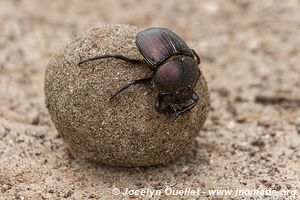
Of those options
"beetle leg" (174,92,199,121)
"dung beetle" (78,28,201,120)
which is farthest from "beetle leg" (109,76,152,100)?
"beetle leg" (174,92,199,121)

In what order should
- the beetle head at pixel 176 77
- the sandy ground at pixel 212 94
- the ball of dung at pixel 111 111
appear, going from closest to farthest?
the beetle head at pixel 176 77 → the ball of dung at pixel 111 111 → the sandy ground at pixel 212 94

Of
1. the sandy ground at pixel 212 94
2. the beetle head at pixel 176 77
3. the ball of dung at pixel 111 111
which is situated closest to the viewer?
the beetle head at pixel 176 77

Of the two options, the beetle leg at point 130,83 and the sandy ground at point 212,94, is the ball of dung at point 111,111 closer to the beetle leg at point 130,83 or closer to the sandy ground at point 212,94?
the beetle leg at point 130,83

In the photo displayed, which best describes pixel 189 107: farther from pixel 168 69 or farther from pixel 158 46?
pixel 158 46

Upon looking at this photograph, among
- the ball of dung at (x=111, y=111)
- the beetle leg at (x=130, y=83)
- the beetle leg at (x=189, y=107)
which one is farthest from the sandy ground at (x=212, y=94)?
the beetle leg at (x=130, y=83)

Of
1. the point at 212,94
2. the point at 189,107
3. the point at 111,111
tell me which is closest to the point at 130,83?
the point at 111,111

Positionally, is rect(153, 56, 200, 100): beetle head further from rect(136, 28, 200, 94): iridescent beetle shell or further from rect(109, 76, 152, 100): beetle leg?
rect(109, 76, 152, 100): beetle leg
